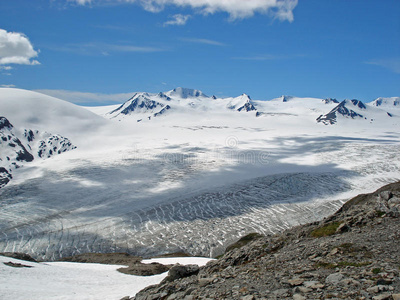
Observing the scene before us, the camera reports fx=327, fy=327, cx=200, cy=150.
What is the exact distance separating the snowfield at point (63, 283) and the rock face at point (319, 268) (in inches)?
243

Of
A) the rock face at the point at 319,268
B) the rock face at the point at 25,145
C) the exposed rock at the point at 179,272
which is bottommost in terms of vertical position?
the exposed rock at the point at 179,272

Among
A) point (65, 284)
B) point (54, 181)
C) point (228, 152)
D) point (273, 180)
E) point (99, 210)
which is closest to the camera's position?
point (65, 284)

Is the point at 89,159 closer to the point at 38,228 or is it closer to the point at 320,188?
the point at 38,228

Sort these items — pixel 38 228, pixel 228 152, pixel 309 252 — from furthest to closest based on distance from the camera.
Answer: pixel 228 152 < pixel 38 228 < pixel 309 252

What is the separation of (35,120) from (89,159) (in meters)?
68.2

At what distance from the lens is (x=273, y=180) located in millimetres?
70125

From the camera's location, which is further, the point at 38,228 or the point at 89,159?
the point at 89,159

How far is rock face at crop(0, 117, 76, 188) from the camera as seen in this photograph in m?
119

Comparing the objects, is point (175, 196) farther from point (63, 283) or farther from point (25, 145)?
point (25, 145)

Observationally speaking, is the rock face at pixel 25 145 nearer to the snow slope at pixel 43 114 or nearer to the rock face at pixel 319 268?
the snow slope at pixel 43 114

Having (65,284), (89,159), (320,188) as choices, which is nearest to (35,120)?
(89,159)

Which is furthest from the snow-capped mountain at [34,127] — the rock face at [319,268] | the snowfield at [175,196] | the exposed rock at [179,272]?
the rock face at [319,268]

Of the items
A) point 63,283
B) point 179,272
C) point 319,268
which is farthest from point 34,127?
point 319,268

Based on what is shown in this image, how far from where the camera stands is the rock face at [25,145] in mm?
119000
